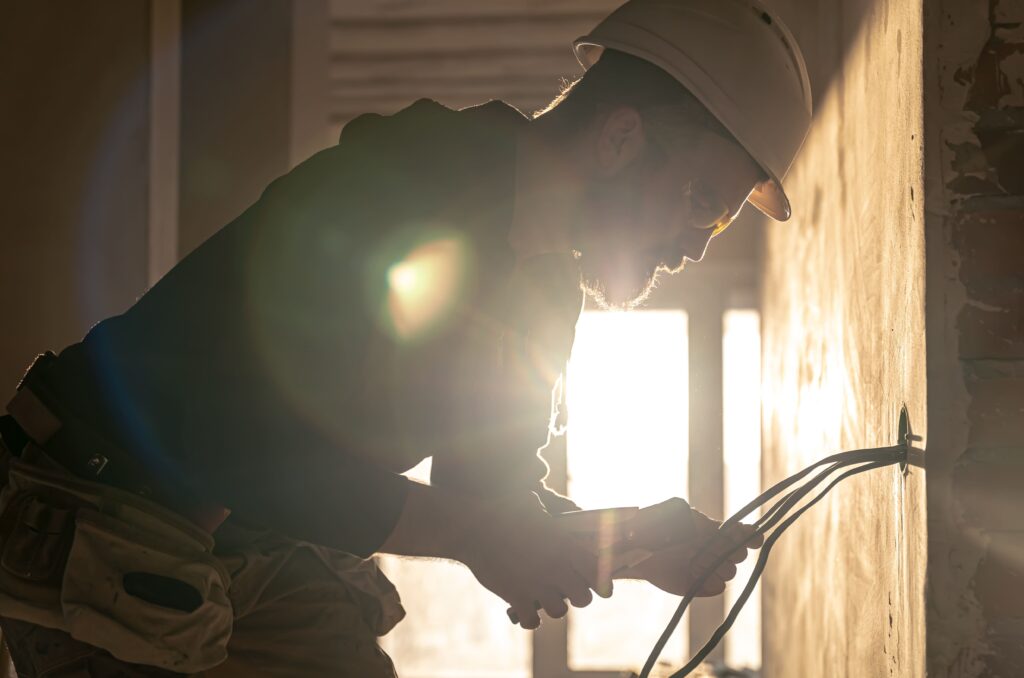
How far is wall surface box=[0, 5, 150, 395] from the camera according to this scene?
8.25ft

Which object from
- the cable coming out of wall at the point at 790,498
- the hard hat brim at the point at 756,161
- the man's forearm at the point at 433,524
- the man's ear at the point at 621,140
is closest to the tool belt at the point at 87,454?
the man's forearm at the point at 433,524

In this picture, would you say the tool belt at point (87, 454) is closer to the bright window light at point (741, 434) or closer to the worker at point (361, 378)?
the worker at point (361, 378)

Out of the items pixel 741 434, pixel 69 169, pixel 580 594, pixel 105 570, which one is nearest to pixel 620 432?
pixel 741 434

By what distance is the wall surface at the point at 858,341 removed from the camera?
1.12m

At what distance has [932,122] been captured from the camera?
1.05 m

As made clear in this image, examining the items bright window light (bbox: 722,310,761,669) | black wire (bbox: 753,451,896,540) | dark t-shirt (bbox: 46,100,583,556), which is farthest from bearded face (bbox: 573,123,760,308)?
bright window light (bbox: 722,310,761,669)

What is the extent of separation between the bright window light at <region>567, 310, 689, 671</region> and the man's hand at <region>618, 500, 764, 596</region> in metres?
3.19

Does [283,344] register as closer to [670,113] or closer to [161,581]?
[161,581]

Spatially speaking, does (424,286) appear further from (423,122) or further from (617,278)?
(617,278)

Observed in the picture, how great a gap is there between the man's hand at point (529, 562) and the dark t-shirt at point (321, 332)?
131mm

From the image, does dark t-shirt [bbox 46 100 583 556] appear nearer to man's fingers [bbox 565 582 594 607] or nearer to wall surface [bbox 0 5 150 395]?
man's fingers [bbox 565 582 594 607]

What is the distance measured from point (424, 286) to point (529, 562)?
0.38 meters

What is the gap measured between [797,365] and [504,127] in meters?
1.30

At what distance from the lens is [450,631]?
4789mm
